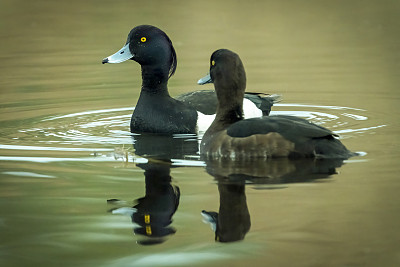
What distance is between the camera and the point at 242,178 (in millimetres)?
6297

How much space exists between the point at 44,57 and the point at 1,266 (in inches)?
449

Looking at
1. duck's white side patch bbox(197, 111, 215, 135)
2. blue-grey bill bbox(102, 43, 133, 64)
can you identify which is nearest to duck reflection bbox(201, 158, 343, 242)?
duck's white side patch bbox(197, 111, 215, 135)

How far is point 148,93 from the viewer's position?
929 cm

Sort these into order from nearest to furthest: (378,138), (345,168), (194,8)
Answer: (345,168) < (378,138) < (194,8)

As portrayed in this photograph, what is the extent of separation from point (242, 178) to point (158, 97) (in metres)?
3.11

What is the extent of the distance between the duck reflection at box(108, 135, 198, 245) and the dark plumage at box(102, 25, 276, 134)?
13.0 inches

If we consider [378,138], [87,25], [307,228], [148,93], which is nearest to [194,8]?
[87,25]

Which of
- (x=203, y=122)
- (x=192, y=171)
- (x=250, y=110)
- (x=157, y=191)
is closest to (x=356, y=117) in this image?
(x=250, y=110)

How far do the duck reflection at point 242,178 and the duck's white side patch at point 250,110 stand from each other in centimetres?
246

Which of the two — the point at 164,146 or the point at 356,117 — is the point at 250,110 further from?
the point at 164,146

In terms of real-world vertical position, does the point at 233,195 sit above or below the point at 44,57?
below

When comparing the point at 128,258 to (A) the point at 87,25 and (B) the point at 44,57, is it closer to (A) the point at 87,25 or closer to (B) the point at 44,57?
(B) the point at 44,57

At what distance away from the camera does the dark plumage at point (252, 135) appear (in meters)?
6.73

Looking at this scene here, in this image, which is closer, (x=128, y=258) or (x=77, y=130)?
(x=128, y=258)
